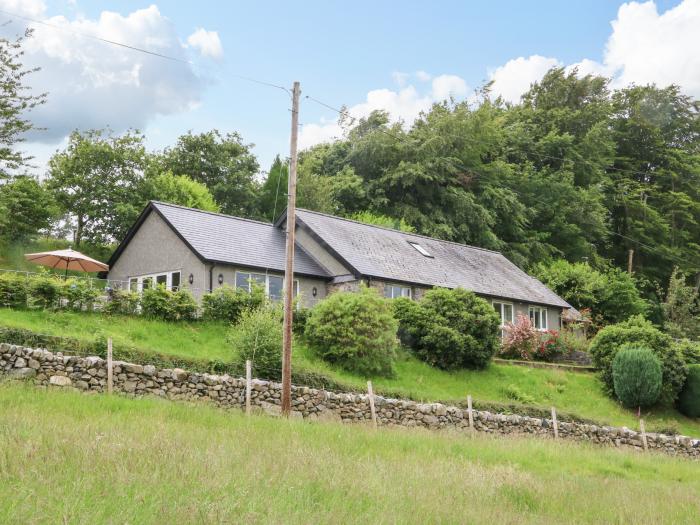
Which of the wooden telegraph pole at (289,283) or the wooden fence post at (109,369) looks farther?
the wooden telegraph pole at (289,283)

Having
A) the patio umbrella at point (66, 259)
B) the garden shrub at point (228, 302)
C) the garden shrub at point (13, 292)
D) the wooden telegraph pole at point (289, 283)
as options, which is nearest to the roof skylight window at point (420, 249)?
the garden shrub at point (228, 302)

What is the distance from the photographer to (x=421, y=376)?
84.4 feet

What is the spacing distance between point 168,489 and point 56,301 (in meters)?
16.3

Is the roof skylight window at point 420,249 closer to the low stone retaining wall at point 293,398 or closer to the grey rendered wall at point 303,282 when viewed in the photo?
the grey rendered wall at point 303,282

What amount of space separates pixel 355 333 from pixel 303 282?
23.5 feet

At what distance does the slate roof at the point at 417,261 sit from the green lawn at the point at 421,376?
5501mm

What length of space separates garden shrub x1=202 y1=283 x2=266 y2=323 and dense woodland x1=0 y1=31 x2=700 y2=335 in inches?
537

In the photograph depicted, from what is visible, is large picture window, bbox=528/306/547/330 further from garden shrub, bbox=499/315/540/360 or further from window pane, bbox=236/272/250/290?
window pane, bbox=236/272/250/290

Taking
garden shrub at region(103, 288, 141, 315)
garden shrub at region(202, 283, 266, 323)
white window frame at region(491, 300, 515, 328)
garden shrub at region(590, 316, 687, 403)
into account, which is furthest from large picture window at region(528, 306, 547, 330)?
garden shrub at region(103, 288, 141, 315)

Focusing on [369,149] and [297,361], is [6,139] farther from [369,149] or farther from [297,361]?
[369,149]

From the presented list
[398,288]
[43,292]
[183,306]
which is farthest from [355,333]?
[43,292]

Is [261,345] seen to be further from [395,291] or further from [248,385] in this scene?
[395,291]

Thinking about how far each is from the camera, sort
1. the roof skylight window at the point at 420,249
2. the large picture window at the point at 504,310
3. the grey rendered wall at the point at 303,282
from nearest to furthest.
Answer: the grey rendered wall at the point at 303,282 < the large picture window at the point at 504,310 < the roof skylight window at the point at 420,249

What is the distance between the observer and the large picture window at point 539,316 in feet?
123
